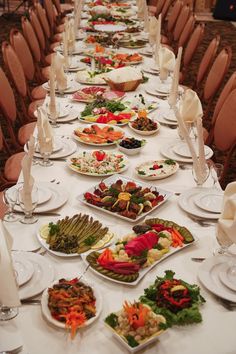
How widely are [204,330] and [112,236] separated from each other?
1.86ft

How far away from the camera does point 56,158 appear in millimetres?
2699

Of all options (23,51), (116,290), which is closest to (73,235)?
(116,290)

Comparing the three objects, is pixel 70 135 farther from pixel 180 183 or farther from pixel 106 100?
pixel 180 183

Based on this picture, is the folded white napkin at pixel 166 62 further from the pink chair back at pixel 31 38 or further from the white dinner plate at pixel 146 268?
the white dinner plate at pixel 146 268

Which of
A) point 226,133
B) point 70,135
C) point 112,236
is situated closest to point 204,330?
point 112,236

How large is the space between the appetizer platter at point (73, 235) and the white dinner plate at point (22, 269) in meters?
0.12

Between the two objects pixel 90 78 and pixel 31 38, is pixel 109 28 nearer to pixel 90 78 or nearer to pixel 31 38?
pixel 31 38

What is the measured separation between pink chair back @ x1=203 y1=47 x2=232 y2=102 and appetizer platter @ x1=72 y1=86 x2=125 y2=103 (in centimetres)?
88

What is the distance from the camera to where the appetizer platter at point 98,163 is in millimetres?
2514

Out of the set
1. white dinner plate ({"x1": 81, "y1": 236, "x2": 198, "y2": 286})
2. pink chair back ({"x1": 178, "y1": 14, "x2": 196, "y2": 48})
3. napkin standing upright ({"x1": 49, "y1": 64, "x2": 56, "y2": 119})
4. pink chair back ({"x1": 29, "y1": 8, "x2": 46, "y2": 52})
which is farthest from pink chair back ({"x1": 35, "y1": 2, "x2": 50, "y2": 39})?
white dinner plate ({"x1": 81, "y1": 236, "x2": 198, "y2": 286})

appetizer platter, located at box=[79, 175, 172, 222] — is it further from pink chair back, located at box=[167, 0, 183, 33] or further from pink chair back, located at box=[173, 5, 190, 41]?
pink chair back, located at box=[167, 0, 183, 33]

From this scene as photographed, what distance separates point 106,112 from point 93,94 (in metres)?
0.37

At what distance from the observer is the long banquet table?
1520mm

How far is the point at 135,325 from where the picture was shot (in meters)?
1.51
